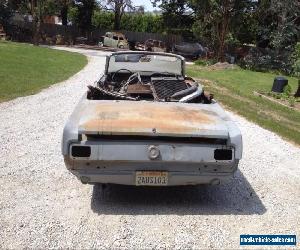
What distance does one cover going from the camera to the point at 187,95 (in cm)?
617

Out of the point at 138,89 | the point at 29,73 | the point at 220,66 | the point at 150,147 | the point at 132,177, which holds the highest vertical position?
the point at 138,89

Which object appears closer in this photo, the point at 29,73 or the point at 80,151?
the point at 80,151

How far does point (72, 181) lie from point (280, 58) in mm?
26070

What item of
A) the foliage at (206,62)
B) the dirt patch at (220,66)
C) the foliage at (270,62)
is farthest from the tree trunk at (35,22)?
the foliage at (270,62)

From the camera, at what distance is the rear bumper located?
15.1 feet

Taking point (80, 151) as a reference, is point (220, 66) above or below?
below

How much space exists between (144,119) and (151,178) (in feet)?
2.10

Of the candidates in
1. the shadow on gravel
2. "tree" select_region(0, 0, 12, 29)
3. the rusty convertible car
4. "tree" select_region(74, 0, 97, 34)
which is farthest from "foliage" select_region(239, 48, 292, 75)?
the rusty convertible car

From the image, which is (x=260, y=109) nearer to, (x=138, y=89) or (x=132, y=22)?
(x=138, y=89)

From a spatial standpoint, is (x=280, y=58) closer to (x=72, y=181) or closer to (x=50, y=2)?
(x=50, y=2)

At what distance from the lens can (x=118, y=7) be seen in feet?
155

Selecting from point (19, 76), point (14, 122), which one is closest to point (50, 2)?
point (19, 76)

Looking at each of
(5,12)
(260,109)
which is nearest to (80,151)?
(260,109)

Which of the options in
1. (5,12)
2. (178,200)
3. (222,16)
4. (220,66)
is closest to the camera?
(178,200)
